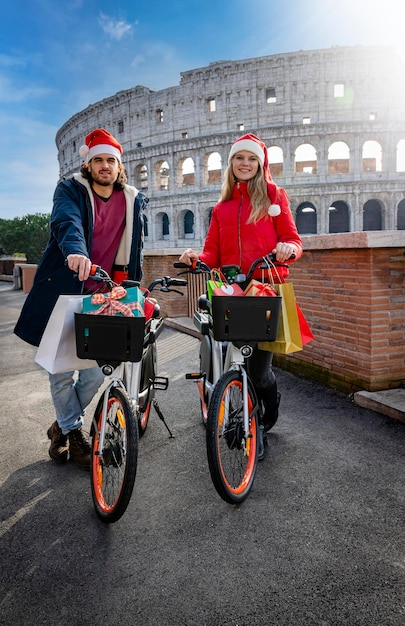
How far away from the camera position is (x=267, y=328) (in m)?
2.12

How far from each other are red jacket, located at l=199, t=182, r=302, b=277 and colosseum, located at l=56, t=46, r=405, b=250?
3552 centimetres

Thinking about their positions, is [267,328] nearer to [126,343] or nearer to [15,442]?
[126,343]

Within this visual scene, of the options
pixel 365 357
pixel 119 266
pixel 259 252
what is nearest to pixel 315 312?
pixel 365 357

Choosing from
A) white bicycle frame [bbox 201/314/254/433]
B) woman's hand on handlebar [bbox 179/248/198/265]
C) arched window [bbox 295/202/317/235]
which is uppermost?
arched window [bbox 295/202/317/235]

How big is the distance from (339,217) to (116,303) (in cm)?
4306

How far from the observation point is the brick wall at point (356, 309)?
3783mm

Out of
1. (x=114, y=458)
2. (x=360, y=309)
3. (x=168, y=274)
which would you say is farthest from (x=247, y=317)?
(x=168, y=274)

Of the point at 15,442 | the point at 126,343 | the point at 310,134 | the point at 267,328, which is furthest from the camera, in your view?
the point at 310,134

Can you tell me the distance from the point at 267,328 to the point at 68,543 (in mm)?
1442

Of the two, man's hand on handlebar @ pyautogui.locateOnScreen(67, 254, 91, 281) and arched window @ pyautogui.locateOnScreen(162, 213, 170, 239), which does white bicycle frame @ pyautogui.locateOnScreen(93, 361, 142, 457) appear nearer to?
man's hand on handlebar @ pyautogui.locateOnScreen(67, 254, 91, 281)

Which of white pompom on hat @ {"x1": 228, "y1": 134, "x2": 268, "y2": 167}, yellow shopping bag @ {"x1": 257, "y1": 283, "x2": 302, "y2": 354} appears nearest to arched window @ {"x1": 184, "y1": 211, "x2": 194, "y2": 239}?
white pompom on hat @ {"x1": 228, "y1": 134, "x2": 268, "y2": 167}

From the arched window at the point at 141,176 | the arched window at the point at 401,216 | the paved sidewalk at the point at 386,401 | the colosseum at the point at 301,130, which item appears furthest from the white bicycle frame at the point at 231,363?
the arched window at the point at 141,176

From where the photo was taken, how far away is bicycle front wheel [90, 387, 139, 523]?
1.93 metres

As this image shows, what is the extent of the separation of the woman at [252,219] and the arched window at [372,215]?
41006 millimetres
